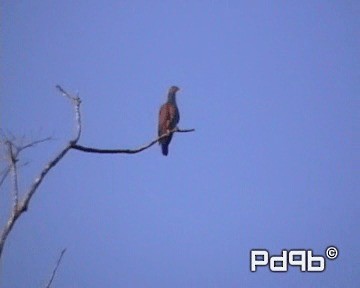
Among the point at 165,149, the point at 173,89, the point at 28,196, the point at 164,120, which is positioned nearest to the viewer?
the point at 28,196

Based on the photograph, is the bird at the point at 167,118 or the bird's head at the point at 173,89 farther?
the bird's head at the point at 173,89

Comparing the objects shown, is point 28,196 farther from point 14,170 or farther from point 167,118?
point 167,118

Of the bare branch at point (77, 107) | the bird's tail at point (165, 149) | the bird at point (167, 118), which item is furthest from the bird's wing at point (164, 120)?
the bare branch at point (77, 107)

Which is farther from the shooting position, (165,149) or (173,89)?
(173,89)

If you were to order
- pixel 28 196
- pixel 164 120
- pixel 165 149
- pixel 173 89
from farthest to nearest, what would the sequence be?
1. pixel 173 89
2. pixel 164 120
3. pixel 165 149
4. pixel 28 196

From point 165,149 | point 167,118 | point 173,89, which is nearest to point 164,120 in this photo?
point 167,118

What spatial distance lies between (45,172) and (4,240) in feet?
1.03

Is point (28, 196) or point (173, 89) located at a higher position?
point (173, 89)

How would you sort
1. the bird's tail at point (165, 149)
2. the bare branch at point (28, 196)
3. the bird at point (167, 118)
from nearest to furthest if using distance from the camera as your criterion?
the bare branch at point (28, 196) < the bird's tail at point (165, 149) < the bird at point (167, 118)

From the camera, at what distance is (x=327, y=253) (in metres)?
6.12

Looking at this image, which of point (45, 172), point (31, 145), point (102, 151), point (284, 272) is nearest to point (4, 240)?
point (45, 172)

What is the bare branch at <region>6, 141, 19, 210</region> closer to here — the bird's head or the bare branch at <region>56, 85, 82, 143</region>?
the bare branch at <region>56, 85, 82, 143</region>

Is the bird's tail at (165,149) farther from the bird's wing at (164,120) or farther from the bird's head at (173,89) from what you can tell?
the bird's head at (173,89)

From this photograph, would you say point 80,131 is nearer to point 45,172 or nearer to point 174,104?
point 45,172
